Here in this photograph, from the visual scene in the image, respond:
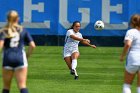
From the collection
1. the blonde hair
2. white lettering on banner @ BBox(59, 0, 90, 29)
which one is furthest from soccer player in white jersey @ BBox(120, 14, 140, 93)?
white lettering on banner @ BBox(59, 0, 90, 29)

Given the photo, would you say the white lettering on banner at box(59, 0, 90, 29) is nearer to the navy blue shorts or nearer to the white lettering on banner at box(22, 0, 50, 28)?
the white lettering on banner at box(22, 0, 50, 28)

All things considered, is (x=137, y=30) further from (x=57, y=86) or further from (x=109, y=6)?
(x=109, y=6)

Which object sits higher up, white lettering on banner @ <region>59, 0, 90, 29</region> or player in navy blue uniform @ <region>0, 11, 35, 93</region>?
player in navy blue uniform @ <region>0, 11, 35, 93</region>

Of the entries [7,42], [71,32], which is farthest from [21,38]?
[71,32]

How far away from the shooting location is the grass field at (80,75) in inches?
627

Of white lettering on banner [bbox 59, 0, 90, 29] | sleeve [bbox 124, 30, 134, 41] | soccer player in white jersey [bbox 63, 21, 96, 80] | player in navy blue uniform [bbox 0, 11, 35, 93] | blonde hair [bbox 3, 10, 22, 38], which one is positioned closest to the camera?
blonde hair [bbox 3, 10, 22, 38]

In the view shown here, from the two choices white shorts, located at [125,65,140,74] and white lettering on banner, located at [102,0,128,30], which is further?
white lettering on banner, located at [102,0,128,30]

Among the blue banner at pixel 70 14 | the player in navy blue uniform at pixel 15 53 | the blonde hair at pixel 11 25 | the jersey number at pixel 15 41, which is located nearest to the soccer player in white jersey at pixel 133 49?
the player in navy blue uniform at pixel 15 53

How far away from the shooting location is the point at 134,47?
12.2 meters

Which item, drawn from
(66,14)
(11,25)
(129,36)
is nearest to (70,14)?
(66,14)

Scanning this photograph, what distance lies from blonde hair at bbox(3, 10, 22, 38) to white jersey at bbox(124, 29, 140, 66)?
2.31 m

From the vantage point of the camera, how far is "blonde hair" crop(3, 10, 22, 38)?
1109 cm

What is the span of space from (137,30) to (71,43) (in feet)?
22.9

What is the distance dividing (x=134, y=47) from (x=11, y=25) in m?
2.66
